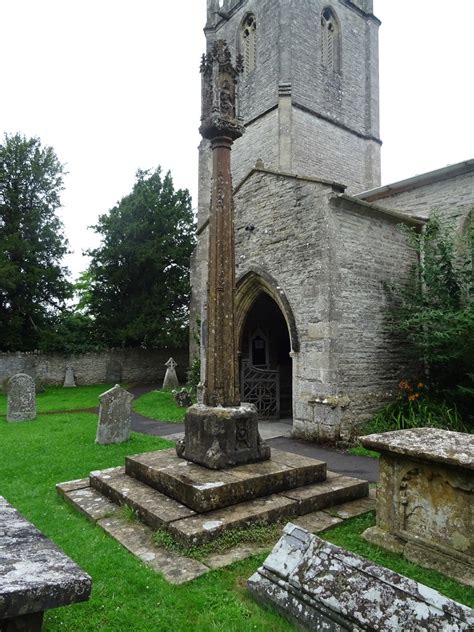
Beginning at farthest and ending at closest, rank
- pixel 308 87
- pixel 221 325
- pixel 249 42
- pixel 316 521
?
1. pixel 249 42
2. pixel 308 87
3. pixel 221 325
4. pixel 316 521

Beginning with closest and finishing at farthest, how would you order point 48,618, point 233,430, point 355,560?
1. point 355,560
2. point 48,618
3. point 233,430

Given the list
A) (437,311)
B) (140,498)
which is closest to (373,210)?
(437,311)

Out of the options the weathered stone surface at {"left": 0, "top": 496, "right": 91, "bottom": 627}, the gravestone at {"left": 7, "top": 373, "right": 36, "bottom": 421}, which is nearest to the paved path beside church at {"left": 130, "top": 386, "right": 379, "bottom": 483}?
the gravestone at {"left": 7, "top": 373, "right": 36, "bottom": 421}

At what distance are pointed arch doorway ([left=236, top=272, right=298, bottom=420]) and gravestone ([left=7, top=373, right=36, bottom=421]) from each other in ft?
18.1

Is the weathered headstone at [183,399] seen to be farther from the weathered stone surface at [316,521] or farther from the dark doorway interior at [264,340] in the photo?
the weathered stone surface at [316,521]

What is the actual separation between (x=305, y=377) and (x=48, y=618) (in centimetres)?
681

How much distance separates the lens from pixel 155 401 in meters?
15.4

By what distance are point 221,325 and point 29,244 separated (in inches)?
850

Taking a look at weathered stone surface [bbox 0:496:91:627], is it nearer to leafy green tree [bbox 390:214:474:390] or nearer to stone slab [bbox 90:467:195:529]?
stone slab [bbox 90:467:195:529]

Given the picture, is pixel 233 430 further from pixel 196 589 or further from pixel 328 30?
pixel 328 30

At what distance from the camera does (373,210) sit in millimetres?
9500

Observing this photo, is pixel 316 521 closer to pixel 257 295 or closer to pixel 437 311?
pixel 437 311

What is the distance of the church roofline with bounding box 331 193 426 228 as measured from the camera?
348 inches

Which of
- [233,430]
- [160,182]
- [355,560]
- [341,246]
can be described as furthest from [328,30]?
[355,560]
